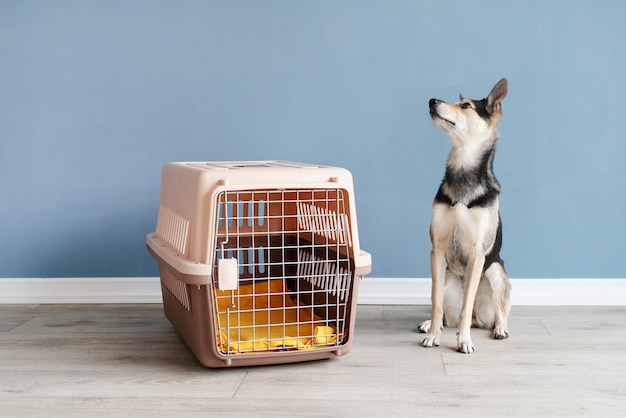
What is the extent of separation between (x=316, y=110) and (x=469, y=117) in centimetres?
85

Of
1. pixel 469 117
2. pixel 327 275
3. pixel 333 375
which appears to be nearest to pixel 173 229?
pixel 327 275

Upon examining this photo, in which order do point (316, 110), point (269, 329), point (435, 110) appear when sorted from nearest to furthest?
point (269, 329)
point (435, 110)
point (316, 110)

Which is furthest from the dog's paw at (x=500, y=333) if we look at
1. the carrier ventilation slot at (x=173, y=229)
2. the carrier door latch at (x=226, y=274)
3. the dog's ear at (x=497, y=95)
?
the carrier ventilation slot at (x=173, y=229)

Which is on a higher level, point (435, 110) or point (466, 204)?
point (435, 110)

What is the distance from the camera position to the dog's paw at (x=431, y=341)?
259cm

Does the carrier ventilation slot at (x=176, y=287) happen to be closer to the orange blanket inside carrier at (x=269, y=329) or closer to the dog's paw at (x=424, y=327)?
the orange blanket inside carrier at (x=269, y=329)

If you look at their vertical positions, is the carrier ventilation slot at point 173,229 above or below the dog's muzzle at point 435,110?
below

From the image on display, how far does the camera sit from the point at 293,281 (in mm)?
2920

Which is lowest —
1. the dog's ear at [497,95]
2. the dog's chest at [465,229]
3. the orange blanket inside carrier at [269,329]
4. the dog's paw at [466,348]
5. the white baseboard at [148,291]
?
the white baseboard at [148,291]

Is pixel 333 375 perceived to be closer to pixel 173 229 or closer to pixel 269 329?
pixel 269 329

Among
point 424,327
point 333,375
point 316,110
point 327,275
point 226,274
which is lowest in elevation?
point 424,327

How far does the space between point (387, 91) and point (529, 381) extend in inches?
59.2

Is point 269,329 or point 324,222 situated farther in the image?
point 324,222

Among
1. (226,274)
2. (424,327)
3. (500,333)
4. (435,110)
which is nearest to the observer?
(226,274)
